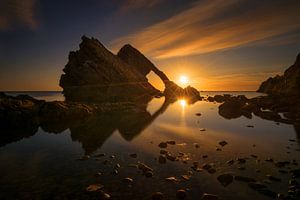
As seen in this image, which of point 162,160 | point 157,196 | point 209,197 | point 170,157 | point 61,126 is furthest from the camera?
point 61,126

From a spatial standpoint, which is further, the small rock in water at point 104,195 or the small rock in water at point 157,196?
the small rock in water at point 104,195

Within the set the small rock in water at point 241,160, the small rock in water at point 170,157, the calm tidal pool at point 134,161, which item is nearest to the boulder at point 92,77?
the calm tidal pool at point 134,161

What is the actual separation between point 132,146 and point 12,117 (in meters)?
21.3

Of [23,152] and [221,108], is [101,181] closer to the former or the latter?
[23,152]

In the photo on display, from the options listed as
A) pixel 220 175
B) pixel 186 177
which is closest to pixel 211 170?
pixel 220 175

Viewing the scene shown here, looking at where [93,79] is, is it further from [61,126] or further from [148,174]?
[148,174]

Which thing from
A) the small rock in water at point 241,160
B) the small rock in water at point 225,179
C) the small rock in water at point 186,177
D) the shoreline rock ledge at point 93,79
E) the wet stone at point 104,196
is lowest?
the wet stone at point 104,196

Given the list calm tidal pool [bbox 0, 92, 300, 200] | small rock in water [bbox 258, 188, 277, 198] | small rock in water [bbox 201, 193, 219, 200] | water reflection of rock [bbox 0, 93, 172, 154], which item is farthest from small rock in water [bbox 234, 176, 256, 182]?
water reflection of rock [bbox 0, 93, 172, 154]

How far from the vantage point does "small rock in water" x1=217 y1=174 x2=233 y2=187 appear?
496 inches

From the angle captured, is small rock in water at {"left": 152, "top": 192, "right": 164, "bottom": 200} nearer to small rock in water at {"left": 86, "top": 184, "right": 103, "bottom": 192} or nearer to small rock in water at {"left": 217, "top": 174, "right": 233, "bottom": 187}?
small rock in water at {"left": 86, "top": 184, "right": 103, "bottom": 192}

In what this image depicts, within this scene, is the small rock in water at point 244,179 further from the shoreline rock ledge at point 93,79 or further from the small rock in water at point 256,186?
the shoreline rock ledge at point 93,79

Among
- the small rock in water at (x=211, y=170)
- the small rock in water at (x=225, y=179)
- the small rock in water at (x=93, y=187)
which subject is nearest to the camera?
the small rock in water at (x=93, y=187)

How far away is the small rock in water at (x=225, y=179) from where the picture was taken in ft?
41.3

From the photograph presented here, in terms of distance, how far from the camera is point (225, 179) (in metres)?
13.0
